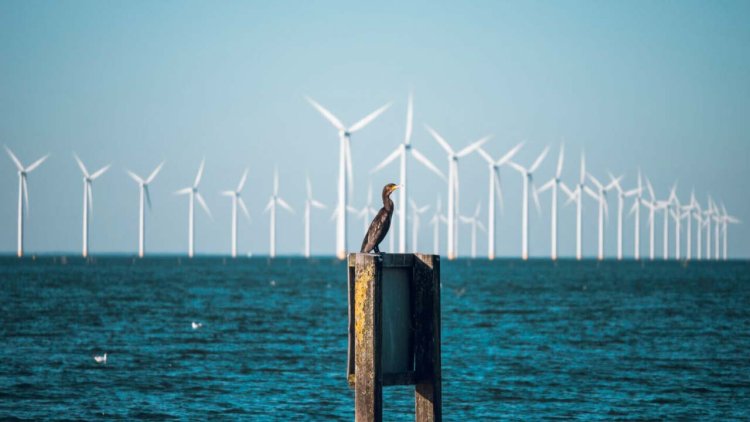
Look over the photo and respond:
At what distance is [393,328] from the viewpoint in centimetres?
1536

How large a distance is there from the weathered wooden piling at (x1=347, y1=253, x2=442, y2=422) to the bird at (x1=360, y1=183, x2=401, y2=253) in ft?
3.69

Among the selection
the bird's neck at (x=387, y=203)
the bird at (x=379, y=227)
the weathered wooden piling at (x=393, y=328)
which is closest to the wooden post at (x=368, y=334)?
the weathered wooden piling at (x=393, y=328)

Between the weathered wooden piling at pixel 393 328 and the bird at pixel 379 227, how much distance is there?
1.12 meters

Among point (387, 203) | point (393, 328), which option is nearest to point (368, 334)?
point (393, 328)

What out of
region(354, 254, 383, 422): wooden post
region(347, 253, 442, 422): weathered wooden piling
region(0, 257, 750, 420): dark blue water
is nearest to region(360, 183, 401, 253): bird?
region(347, 253, 442, 422): weathered wooden piling

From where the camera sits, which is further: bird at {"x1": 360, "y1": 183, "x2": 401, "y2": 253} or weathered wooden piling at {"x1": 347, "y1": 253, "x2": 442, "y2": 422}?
bird at {"x1": 360, "y1": 183, "x2": 401, "y2": 253}

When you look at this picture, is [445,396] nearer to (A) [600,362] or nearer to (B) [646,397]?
(B) [646,397]

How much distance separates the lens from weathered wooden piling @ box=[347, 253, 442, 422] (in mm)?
14875

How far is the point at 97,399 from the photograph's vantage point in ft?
105

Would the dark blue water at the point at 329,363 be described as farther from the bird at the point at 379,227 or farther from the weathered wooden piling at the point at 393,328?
the weathered wooden piling at the point at 393,328

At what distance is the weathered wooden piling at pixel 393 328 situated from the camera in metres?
14.9

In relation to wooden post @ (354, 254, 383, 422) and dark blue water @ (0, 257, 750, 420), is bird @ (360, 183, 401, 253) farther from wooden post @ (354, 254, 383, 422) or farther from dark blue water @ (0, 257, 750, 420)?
dark blue water @ (0, 257, 750, 420)

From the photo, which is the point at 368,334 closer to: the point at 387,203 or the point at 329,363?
the point at 387,203

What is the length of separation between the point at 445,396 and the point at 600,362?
37.8 feet
